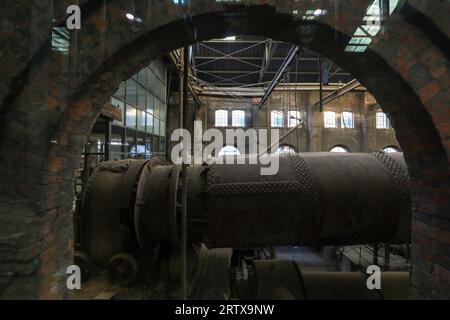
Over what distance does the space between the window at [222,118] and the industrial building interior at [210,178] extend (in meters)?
9.51

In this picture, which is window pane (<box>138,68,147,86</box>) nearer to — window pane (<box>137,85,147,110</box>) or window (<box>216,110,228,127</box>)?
window pane (<box>137,85,147,110</box>)

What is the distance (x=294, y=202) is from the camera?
11.2 feet

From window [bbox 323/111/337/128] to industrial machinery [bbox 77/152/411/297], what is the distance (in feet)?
44.1

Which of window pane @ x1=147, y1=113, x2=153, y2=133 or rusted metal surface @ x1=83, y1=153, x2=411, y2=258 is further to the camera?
window pane @ x1=147, y1=113, x2=153, y2=133

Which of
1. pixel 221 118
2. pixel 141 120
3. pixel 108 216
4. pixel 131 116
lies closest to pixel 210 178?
pixel 108 216

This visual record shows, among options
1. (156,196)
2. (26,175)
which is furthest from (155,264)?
(26,175)

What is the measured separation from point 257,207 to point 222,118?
13068 millimetres

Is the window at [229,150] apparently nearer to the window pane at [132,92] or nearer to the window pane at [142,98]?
the window pane at [142,98]

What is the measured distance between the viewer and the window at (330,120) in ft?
54.4

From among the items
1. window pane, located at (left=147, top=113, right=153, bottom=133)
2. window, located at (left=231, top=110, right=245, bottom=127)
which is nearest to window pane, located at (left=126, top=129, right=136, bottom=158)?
window pane, located at (left=147, top=113, right=153, bottom=133)

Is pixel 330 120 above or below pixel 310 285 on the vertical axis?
above

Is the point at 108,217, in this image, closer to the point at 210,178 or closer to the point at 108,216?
the point at 108,216

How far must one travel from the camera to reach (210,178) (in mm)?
3562

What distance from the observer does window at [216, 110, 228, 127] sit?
52.6ft
